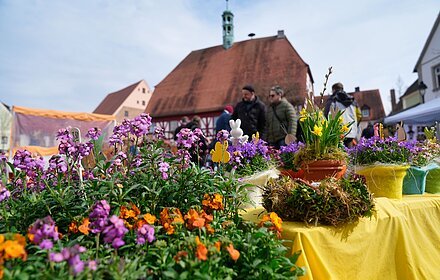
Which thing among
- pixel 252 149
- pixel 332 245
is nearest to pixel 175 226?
pixel 332 245

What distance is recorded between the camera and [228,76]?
23.9 metres

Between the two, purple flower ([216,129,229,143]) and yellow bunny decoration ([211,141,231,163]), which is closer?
yellow bunny decoration ([211,141,231,163])

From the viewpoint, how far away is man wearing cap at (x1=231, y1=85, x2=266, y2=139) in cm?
418

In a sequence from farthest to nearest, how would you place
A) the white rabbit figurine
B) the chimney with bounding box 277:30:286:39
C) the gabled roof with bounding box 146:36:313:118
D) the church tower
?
the church tower → the chimney with bounding box 277:30:286:39 → the gabled roof with bounding box 146:36:313:118 → the white rabbit figurine

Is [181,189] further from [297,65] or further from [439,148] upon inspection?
[297,65]

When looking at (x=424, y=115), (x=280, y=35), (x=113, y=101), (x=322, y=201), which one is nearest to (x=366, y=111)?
(x=280, y=35)

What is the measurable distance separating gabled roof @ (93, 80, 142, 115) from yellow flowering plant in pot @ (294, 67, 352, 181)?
3742 cm

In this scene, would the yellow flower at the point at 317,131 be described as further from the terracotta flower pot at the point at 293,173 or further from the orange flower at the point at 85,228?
the orange flower at the point at 85,228

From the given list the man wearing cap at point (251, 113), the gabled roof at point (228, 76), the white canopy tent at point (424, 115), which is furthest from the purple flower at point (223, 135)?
the gabled roof at point (228, 76)

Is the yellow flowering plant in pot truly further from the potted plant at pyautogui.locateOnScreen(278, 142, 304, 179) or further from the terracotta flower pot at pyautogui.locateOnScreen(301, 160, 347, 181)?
the potted plant at pyautogui.locateOnScreen(278, 142, 304, 179)

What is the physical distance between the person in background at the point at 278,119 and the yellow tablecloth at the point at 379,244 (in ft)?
5.84

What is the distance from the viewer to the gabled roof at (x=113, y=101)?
1514 inches

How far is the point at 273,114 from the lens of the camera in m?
3.94

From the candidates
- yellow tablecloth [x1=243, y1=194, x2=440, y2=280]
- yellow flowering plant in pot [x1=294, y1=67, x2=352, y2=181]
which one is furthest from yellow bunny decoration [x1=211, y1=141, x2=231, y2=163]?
yellow flowering plant in pot [x1=294, y1=67, x2=352, y2=181]
